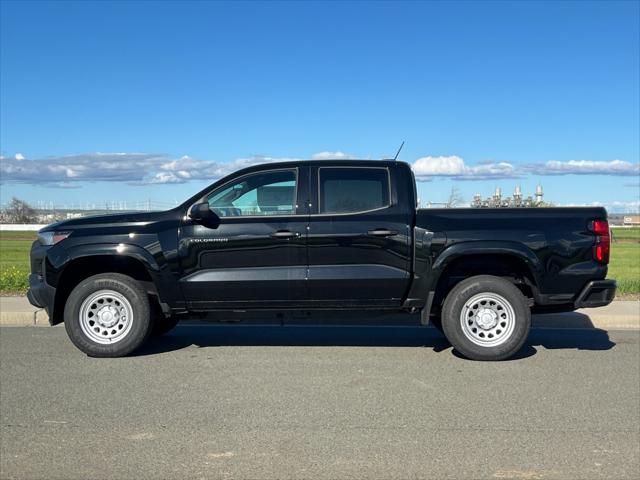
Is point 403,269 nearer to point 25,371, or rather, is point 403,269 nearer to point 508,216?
point 508,216

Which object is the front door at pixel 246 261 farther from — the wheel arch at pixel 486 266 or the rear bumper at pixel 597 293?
the rear bumper at pixel 597 293

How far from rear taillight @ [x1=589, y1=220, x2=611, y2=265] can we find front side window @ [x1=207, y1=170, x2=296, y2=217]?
3111 millimetres

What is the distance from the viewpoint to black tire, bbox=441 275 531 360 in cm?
629

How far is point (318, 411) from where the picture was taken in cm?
478

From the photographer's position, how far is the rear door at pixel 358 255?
246 inches

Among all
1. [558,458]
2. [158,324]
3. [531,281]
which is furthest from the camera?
[158,324]

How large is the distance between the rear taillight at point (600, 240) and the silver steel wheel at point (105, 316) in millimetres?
4859

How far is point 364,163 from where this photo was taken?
661 cm

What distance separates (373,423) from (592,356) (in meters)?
3.33

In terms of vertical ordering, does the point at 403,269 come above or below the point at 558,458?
above

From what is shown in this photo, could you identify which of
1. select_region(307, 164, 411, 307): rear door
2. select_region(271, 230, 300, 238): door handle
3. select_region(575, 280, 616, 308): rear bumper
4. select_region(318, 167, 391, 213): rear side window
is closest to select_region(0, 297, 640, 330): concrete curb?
select_region(575, 280, 616, 308): rear bumper

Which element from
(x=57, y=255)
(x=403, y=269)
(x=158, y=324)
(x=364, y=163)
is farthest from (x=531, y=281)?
(x=57, y=255)

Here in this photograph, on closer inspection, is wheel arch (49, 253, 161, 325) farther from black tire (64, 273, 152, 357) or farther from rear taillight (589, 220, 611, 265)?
rear taillight (589, 220, 611, 265)

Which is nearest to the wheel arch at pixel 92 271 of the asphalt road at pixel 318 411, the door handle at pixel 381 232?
the asphalt road at pixel 318 411
